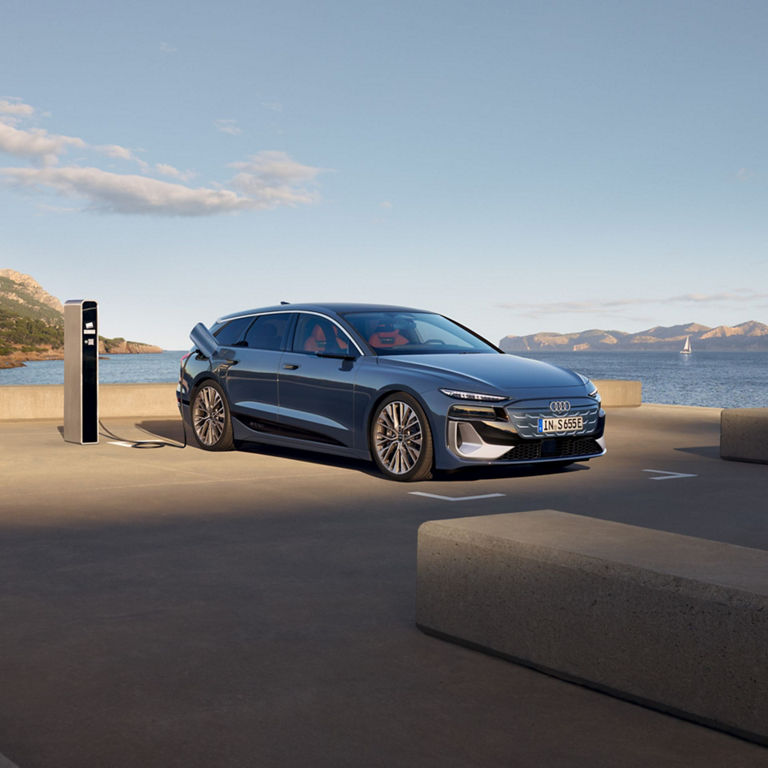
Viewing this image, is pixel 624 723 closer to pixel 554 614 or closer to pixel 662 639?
pixel 662 639

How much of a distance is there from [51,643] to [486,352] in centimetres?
695

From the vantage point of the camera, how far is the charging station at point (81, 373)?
12547mm

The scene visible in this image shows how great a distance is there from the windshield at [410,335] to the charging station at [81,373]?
12.7 feet

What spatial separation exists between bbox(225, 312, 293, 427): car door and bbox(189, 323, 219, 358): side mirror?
0.67 ft

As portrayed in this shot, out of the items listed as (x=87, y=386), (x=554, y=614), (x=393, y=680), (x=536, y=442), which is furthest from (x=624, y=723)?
(x=87, y=386)

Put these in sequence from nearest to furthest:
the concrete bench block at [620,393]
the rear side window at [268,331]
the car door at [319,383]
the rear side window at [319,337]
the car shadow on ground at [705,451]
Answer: the car door at [319,383] < the rear side window at [319,337] < the rear side window at [268,331] < the car shadow on ground at [705,451] < the concrete bench block at [620,393]

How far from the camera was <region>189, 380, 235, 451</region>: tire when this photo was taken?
1150cm

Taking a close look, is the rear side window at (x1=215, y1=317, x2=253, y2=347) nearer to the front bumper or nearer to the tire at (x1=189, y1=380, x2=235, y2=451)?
the tire at (x1=189, y1=380, x2=235, y2=451)

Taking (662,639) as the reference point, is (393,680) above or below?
below

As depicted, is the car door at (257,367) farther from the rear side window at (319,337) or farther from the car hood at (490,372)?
the car hood at (490,372)

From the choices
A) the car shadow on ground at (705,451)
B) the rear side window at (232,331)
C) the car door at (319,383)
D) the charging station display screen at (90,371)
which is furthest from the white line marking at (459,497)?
the charging station display screen at (90,371)

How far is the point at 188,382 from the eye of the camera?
12.1 metres

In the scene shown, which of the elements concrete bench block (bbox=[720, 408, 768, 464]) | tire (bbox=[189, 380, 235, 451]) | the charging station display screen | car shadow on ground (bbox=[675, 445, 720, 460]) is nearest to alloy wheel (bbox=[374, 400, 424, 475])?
tire (bbox=[189, 380, 235, 451])

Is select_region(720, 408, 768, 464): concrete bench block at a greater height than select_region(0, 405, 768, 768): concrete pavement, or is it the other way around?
select_region(720, 408, 768, 464): concrete bench block
